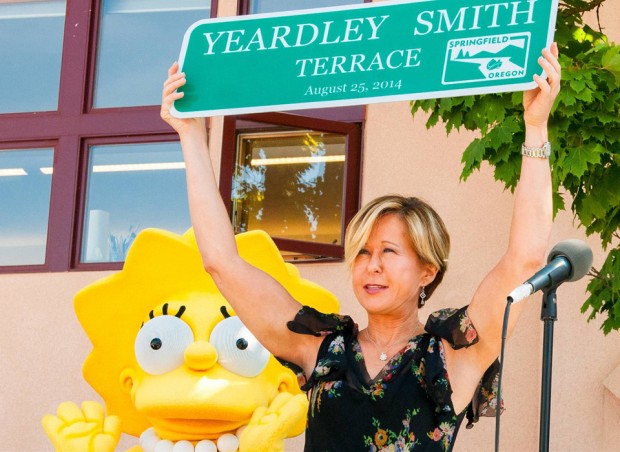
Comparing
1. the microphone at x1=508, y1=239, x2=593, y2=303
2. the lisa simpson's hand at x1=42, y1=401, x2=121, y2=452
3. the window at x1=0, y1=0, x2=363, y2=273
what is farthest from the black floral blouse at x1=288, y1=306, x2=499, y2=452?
the window at x1=0, y1=0, x2=363, y2=273

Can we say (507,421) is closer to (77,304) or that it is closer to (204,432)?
(204,432)

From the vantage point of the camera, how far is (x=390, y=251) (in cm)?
315

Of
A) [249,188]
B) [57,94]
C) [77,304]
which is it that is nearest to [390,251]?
[77,304]

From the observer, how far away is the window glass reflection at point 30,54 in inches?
309

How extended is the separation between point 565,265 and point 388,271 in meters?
0.48

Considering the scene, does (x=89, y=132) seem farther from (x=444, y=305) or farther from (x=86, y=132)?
(x=444, y=305)

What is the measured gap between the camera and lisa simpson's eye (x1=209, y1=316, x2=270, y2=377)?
497 centimetres

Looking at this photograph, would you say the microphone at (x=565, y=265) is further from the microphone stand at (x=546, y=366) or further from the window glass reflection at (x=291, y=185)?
the window glass reflection at (x=291, y=185)

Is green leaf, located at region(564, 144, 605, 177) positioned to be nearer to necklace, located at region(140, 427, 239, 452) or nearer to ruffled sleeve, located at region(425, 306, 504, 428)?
ruffled sleeve, located at region(425, 306, 504, 428)

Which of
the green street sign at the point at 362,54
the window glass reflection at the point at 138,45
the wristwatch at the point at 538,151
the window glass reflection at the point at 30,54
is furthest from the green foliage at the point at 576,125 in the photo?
the window glass reflection at the point at 30,54

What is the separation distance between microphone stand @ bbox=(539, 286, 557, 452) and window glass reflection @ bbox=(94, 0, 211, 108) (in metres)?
5.07

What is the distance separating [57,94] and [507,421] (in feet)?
12.2

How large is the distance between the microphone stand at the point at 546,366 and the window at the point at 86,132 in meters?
4.67

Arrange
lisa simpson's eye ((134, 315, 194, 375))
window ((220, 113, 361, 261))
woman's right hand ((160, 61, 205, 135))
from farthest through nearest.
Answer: window ((220, 113, 361, 261))
lisa simpson's eye ((134, 315, 194, 375))
woman's right hand ((160, 61, 205, 135))
